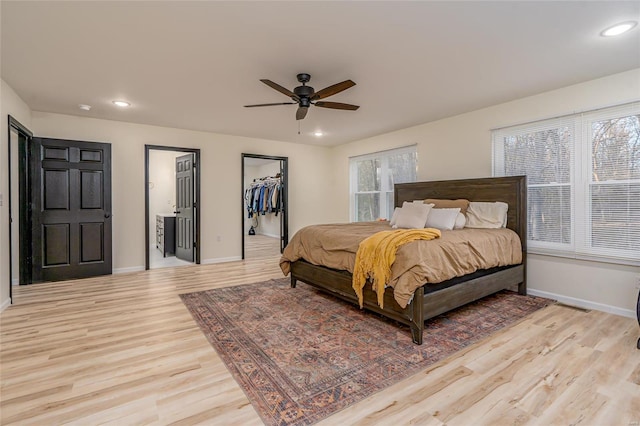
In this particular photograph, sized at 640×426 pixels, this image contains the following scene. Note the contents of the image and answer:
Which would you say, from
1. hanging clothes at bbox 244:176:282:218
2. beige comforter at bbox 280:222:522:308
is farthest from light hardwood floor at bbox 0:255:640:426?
hanging clothes at bbox 244:176:282:218

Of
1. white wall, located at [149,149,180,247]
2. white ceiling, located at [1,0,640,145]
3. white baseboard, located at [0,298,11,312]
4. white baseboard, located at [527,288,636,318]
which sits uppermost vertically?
white ceiling, located at [1,0,640,145]

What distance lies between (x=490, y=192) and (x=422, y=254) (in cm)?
210

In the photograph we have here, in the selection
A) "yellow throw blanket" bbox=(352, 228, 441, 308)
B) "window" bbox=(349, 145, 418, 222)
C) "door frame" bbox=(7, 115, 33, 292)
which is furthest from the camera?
"window" bbox=(349, 145, 418, 222)

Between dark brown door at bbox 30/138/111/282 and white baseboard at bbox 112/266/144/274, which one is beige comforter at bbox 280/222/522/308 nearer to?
white baseboard at bbox 112/266/144/274

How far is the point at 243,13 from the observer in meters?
2.08

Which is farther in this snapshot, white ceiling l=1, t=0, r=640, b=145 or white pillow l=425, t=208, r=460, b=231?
white pillow l=425, t=208, r=460, b=231

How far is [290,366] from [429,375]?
90 cm

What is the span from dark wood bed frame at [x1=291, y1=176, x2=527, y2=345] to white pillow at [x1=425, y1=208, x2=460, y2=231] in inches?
25.1

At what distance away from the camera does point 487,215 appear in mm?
3795

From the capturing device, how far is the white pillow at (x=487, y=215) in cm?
370

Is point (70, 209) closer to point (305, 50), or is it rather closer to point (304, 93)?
point (304, 93)

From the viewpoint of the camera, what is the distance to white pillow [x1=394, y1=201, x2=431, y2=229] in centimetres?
367

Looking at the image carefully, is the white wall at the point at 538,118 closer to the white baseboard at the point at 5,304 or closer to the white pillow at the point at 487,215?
the white pillow at the point at 487,215

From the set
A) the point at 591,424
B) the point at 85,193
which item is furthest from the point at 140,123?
the point at 591,424
